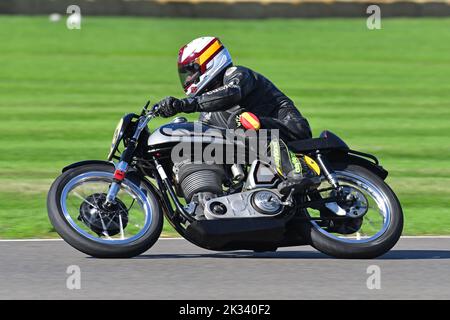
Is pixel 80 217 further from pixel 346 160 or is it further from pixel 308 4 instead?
pixel 308 4

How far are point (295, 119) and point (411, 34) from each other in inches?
1199

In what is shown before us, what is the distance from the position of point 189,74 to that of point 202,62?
0.16 metres

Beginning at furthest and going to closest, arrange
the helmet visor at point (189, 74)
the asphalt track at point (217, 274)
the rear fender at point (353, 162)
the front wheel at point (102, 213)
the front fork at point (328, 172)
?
1. the helmet visor at point (189, 74)
2. the rear fender at point (353, 162)
3. the front fork at point (328, 172)
4. the front wheel at point (102, 213)
5. the asphalt track at point (217, 274)

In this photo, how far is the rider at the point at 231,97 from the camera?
8.78m

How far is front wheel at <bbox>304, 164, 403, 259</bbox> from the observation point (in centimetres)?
862


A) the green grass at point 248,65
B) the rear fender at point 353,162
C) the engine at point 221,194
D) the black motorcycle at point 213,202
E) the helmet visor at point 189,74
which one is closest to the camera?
the black motorcycle at point 213,202

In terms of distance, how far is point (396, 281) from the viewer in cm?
783

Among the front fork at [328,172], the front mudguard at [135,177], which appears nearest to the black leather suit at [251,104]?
the front fork at [328,172]

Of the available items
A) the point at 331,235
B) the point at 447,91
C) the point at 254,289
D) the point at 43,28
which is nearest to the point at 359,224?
the point at 331,235

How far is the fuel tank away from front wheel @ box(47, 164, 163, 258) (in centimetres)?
32

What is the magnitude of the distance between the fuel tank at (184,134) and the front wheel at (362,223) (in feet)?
2.85

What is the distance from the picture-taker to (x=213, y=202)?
8602 mm

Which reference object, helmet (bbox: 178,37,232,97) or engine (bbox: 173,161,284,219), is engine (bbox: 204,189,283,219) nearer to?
engine (bbox: 173,161,284,219)

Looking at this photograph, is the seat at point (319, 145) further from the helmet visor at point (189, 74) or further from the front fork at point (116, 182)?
the front fork at point (116, 182)
